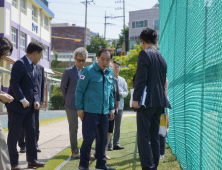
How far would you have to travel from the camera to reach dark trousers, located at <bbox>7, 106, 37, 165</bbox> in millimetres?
4523

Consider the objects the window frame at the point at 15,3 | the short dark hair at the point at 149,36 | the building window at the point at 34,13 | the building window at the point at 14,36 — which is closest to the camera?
the short dark hair at the point at 149,36

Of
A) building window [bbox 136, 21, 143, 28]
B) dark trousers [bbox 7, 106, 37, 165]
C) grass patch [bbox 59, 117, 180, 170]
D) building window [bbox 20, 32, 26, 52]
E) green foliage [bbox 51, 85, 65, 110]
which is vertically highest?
building window [bbox 136, 21, 143, 28]

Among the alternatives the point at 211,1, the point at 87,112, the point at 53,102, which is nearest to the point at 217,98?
the point at 211,1

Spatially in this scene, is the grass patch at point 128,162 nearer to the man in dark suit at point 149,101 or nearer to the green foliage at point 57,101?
the man in dark suit at point 149,101

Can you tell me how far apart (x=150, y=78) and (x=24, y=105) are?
2.06 m

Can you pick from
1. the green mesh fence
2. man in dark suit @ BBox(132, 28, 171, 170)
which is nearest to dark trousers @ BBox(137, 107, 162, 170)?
man in dark suit @ BBox(132, 28, 171, 170)

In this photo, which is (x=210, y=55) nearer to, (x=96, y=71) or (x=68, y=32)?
(x=96, y=71)

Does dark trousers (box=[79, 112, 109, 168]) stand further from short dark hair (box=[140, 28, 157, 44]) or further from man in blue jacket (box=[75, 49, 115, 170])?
short dark hair (box=[140, 28, 157, 44])

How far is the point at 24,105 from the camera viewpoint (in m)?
4.57

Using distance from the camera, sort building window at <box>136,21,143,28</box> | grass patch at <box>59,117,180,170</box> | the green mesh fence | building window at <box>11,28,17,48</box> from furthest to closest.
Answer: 1. building window at <box>136,21,143,28</box>
2. building window at <box>11,28,17,48</box>
3. grass patch at <box>59,117,180,170</box>
4. the green mesh fence

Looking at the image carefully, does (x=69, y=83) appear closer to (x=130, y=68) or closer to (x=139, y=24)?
(x=130, y=68)

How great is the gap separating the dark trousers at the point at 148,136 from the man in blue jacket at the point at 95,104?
0.81 meters

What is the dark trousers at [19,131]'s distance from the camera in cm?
452

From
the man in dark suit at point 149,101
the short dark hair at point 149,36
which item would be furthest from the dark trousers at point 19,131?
the short dark hair at point 149,36
